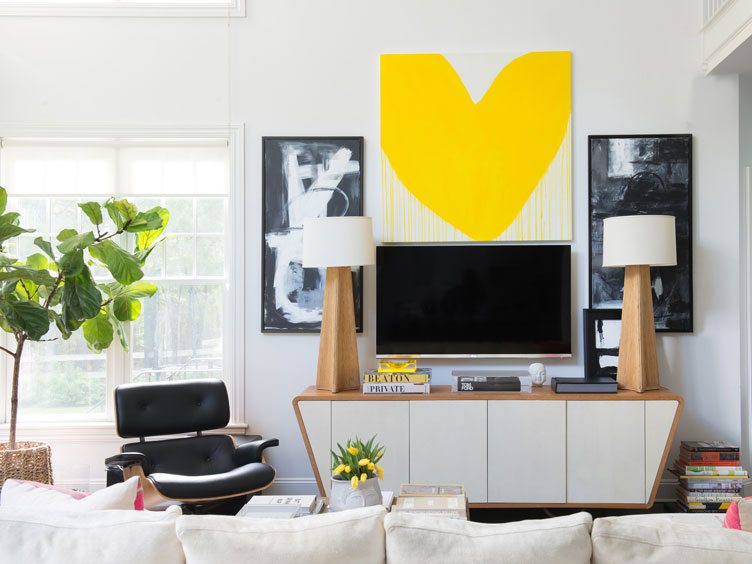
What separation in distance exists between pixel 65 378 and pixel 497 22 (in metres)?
3.52

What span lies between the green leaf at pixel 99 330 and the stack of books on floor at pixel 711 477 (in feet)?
11.0

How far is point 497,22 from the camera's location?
167 inches

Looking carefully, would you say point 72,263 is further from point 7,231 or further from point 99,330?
point 99,330

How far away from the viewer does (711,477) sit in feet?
12.7

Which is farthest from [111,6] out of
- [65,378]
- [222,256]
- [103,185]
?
[65,378]

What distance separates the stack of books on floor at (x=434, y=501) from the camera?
2.35 meters

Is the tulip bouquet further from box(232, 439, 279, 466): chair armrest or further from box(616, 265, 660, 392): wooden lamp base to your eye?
box(616, 265, 660, 392): wooden lamp base

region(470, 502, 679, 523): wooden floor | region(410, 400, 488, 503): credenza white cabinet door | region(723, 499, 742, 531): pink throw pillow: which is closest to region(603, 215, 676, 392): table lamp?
region(470, 502, 679, 523): wooden floor

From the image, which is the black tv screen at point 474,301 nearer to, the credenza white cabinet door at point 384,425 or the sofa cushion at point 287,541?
the credenza white cabinet door at point 384,425

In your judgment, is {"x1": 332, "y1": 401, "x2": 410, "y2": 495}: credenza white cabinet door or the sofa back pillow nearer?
the sofa back pillow

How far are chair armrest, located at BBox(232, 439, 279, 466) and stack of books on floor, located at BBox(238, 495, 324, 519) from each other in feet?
3.80

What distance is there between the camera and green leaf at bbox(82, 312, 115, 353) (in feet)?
12.6

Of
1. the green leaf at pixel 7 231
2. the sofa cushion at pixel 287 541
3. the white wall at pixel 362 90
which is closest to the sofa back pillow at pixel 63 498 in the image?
the sofa cushion at pixel 287 541

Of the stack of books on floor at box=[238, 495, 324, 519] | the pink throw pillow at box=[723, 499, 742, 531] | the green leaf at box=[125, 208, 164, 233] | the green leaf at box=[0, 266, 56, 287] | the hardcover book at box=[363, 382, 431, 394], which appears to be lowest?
the stack of books on floor at box=[238, 495, 324, 519]
